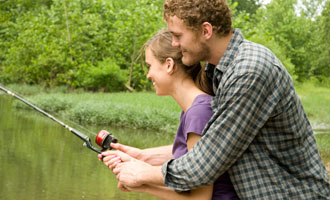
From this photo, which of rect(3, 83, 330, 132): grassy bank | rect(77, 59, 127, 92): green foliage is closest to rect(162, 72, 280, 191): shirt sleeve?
rect(3, 83, 330, 132): grassy bank

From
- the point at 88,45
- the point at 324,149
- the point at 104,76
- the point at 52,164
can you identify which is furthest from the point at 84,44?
the point at 324,149

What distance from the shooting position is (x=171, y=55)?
1861mm

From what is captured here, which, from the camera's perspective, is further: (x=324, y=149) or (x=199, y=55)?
(x=324, y=149)

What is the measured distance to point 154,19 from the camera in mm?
14570

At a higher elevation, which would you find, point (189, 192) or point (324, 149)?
point (189, 192)

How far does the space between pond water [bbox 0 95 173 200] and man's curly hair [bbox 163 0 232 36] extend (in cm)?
311

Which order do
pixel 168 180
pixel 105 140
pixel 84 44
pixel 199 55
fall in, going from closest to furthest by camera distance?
pixel 168 180 < pixel 199 55 < pixel 105 140 < pixel 84 44

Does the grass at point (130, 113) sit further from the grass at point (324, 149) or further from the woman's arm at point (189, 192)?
the woman's arm at point (189, 192)

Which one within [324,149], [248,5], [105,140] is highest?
[105,140]

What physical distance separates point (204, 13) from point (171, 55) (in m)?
0.31

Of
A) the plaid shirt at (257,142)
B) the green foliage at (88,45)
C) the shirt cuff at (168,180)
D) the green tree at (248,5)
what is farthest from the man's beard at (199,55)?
the green tree at (248,5)

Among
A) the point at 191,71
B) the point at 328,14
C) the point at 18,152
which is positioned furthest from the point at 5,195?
the point at 328,14

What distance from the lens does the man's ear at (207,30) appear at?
1.61 m

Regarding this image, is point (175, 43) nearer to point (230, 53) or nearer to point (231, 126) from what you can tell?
point (230, 53)
